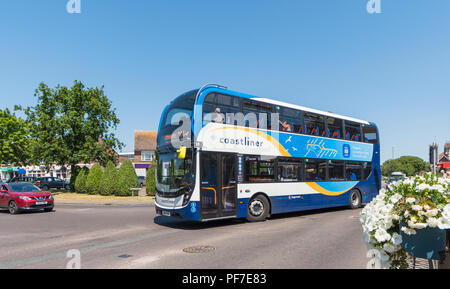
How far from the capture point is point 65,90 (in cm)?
3222

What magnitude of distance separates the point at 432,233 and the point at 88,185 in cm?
3026

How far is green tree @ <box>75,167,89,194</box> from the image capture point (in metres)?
30.5

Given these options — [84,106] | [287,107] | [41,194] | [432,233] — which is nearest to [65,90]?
[84,106]

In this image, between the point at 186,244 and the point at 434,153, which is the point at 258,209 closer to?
the point at 186,244

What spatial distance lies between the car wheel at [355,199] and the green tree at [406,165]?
371 feet

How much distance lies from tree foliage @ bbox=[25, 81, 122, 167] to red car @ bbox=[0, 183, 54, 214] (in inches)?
573

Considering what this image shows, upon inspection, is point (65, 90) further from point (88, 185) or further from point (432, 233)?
point (432, 233)

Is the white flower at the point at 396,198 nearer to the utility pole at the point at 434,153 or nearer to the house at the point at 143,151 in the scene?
the utility pole at the point at 434,153

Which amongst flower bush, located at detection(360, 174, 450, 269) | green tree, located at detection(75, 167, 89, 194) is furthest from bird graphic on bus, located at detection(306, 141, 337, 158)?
green tree, located at detection(75, 167, 89, 194)

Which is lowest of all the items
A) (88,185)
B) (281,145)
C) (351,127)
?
(88,185)

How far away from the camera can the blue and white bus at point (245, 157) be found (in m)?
10.0

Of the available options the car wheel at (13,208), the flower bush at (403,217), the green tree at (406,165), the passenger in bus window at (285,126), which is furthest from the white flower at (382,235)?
the green tree at (406,165)

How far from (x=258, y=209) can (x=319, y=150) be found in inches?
155

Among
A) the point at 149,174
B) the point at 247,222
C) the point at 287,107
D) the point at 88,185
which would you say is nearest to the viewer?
the point at 247,222
